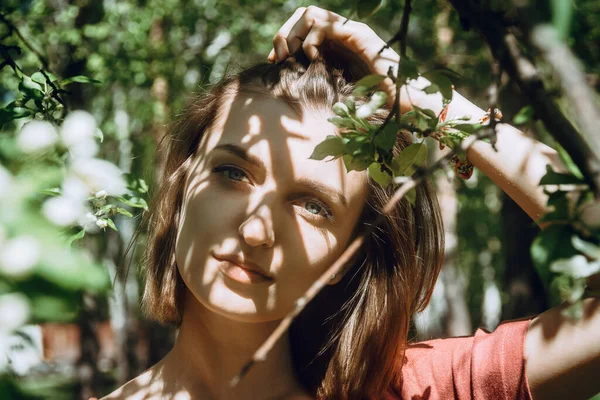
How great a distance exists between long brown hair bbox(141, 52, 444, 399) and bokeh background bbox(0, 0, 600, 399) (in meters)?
0.16

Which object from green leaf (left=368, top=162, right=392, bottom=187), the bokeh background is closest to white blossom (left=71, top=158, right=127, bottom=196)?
the bokeh background

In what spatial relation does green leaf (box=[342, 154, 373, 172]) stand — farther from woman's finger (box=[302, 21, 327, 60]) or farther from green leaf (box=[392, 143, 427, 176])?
woman's finger (box=[302, 21, 327, 60])

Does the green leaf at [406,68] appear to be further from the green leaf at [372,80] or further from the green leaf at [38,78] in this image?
the green leaf at [38,78]

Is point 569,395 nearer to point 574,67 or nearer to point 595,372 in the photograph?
point 595,372

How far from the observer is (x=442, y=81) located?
1097mm

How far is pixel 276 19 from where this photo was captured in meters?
8.11

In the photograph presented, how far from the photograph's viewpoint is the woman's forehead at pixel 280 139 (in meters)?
1.67

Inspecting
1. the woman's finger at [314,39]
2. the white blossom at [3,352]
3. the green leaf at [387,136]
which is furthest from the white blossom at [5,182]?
the woman's finger at [314,39]

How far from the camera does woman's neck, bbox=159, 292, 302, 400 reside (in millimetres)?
1925

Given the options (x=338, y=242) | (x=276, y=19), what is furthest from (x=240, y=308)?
(x=276, y=19)

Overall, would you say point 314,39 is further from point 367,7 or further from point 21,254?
point 21,254

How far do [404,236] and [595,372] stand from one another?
2.22 ft

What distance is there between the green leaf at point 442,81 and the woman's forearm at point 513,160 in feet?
2.17

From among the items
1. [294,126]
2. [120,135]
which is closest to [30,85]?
[294,126]
